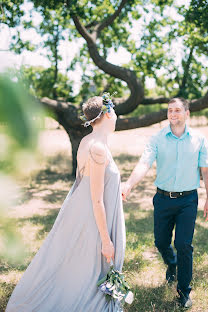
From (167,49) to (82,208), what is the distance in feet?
34.4

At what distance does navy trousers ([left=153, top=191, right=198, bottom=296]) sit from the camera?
2.95 meters

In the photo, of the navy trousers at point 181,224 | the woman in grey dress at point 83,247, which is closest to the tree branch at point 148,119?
the navy trousers at point 181,224

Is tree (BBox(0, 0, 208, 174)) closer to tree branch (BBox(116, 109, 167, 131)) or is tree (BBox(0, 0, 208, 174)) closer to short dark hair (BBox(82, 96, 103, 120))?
tree branch (BBox(116, 109, 167, 131))

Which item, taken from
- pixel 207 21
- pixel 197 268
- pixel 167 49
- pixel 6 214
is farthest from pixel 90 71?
pixel 6 214

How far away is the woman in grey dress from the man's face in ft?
2.61

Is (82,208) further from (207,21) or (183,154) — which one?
(207,21)

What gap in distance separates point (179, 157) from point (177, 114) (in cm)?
35

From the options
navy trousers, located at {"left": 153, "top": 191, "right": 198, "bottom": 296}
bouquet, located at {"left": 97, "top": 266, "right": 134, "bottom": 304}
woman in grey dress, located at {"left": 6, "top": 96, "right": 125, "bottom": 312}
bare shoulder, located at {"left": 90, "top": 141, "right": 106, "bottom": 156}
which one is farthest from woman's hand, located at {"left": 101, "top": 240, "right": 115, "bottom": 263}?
navy trousers, located at {"left": 153, "top": 191, "right": 198, "bottom": 296}

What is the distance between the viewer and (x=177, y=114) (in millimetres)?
2996

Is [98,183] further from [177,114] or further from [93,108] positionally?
[177,114]

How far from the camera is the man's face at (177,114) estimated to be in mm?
2977

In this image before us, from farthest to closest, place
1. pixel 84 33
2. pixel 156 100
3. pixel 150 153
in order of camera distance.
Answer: pixel 156 100 < pixel 84 33 < pixel 150 153

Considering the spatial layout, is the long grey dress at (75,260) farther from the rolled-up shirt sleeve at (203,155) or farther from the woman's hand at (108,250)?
the rolled-up shirt sleeve at (203,155)

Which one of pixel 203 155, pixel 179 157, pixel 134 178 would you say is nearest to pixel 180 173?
pixel 179 157
